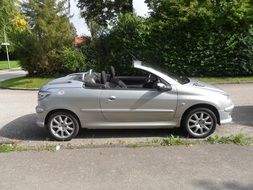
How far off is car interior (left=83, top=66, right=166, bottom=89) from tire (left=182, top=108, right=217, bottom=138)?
90cm

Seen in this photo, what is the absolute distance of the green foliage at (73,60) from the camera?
62.7 feet

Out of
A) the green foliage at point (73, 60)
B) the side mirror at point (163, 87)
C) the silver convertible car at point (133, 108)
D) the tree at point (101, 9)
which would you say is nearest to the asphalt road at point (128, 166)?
the silver convertible car at point (133, 108)

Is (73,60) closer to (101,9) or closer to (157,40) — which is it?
(157,40)

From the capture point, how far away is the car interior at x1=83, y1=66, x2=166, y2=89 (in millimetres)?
8133

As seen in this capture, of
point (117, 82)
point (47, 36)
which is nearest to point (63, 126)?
point (117, 82)

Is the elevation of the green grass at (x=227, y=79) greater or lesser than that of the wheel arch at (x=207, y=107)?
lesser

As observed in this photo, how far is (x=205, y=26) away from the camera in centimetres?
1773

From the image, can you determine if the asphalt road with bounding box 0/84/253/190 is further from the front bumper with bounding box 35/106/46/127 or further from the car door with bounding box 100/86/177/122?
the car door with bounding box 100/86/177/122

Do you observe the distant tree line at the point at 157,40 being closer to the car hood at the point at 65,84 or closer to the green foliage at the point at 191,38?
the green foliage at the point at 191,38

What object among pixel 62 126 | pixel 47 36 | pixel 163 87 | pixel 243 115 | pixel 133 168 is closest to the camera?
pixel 133 168

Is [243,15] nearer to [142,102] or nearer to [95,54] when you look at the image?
[95,54]

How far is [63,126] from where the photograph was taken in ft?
26.4

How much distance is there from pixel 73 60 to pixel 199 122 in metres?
12.0

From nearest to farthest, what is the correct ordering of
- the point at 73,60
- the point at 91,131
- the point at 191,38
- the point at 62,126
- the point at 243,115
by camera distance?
the point at 62,126 < the point at 91,131 < the point at 243,115 < the point at 191,38 < the point at 73,60
